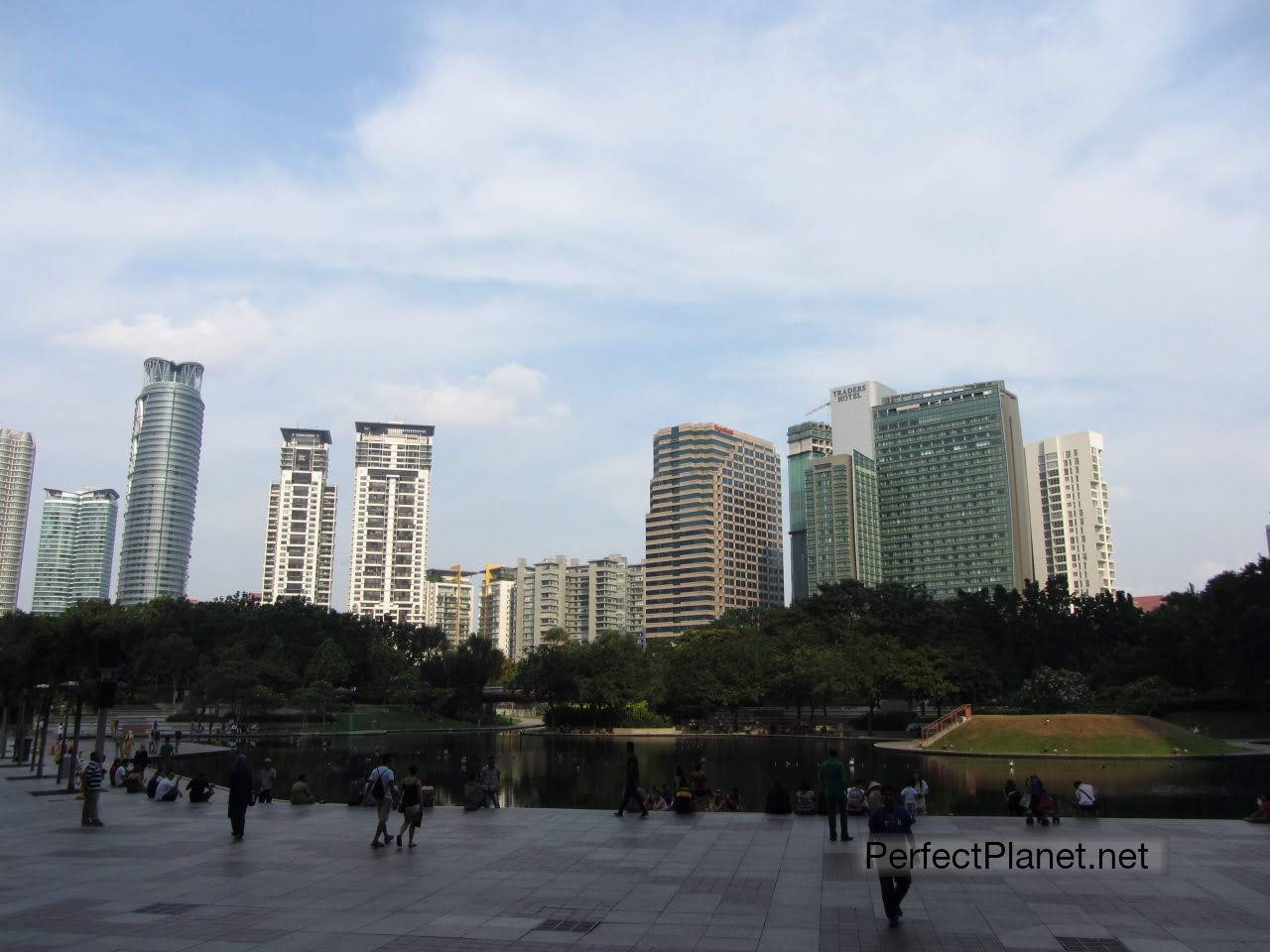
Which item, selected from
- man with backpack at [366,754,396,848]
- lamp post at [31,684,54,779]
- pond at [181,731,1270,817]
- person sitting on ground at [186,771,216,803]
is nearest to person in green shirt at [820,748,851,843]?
man with backpack at [366,754,396,848]

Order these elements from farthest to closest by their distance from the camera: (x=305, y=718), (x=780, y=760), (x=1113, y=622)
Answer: (x=1113, y=622) → (x=305, y=718) → (x=780, y=760)

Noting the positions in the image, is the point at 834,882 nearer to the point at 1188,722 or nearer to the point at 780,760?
the point at 780,760

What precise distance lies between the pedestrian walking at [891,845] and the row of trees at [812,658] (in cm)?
6081

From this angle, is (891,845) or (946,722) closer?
(891,845)

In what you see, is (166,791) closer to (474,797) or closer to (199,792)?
(199,792)

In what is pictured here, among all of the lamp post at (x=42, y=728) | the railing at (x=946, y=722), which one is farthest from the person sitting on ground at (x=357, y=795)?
the railing at (x=946, y=722)

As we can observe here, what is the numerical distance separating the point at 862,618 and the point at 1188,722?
3193 cm

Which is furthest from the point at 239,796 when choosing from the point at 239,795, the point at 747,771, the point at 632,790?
the point at 747,771

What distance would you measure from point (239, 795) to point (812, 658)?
67748mm

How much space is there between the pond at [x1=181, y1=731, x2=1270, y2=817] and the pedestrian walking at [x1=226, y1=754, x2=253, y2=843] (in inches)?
585

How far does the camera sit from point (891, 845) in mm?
13156

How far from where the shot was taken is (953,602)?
Answer: 10531 cm

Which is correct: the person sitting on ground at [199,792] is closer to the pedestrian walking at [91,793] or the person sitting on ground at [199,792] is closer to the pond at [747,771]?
the pedestrian walking at [91,793]

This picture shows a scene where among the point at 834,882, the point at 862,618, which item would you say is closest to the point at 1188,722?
the point at 862,618
